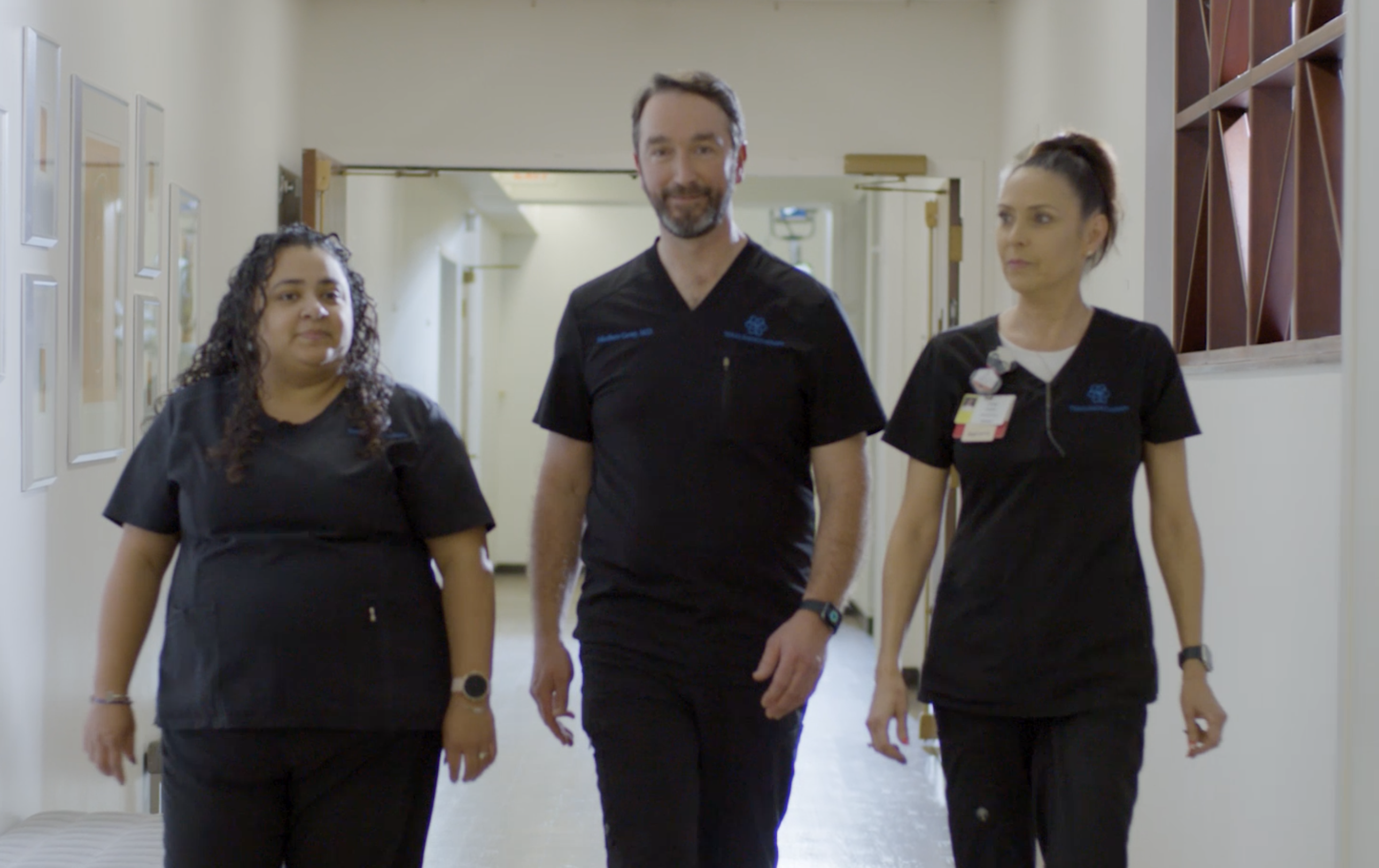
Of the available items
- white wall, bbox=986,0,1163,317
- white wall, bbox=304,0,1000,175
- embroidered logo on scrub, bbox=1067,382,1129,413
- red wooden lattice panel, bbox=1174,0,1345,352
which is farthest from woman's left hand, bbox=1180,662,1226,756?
white wall, bbox=304,0,1000,175

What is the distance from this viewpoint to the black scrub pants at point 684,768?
2.08m

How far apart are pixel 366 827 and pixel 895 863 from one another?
7.82ft

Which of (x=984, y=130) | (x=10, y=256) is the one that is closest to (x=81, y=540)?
(x=10, y=256)

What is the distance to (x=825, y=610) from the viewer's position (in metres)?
2.10

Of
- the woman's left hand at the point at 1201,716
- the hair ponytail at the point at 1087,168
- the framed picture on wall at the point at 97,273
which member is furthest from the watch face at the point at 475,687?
the framed picture on wall at the point at 97,273

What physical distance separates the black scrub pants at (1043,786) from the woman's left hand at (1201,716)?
9 centimetres

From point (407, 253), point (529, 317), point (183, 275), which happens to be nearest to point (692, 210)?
point (183, 275)

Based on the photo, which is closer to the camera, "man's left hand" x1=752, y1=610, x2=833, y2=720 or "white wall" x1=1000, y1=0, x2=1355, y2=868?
"man's left hand" x1=752, y1=610, x2=833, y2=720

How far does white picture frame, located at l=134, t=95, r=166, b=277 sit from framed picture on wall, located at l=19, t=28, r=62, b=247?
2.02 feet

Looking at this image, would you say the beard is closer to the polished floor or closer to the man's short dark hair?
the man's short dark hair

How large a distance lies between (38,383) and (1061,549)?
2.33m

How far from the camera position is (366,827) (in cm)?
201

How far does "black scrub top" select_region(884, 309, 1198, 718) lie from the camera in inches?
77.8

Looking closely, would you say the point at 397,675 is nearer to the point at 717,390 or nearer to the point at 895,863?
the point at 717,390
